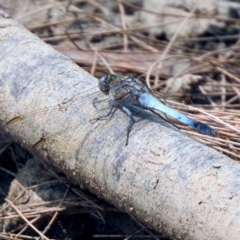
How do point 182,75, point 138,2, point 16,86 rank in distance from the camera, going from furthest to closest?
point 138,2, point 182,75, point 16,86

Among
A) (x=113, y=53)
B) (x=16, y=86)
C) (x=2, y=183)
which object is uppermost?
(x=16, y=86)

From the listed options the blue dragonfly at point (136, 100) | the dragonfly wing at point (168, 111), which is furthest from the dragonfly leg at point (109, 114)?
the dragonfly wing at point (168, 111)

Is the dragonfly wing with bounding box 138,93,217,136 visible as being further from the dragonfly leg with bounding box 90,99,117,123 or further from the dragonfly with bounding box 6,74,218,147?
the dragonfly leg with bounding box 90,99,117,123

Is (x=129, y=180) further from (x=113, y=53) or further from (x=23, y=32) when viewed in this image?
(x=113, y=53)

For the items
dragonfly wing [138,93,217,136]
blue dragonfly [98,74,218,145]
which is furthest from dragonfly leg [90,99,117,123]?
dragonfly wing [138,93,217,136]

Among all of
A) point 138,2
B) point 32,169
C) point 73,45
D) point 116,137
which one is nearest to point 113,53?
point 73,45

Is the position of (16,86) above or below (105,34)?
above

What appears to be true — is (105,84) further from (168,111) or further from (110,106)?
(168,111)

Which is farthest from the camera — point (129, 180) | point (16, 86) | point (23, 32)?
point (23, 32)
